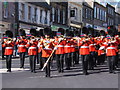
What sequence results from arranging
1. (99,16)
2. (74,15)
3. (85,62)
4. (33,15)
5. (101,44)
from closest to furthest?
(85,62) → (101,44) → (33,15) → (74,15) → (99,16)

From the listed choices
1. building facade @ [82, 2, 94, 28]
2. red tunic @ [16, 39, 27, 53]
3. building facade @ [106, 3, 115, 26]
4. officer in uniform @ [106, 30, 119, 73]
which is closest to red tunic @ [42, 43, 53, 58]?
officer in uniform @ [106, 30, 119, 73]

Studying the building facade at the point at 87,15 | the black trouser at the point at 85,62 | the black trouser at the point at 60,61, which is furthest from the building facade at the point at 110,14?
the black trouser at the point at 85,62

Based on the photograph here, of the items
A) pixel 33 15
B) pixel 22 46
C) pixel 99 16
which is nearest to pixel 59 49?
pixel 22 46

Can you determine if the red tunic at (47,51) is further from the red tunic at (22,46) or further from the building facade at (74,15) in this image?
the building facade at (74,15)

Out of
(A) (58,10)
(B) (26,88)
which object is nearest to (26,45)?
(B) (26,88)

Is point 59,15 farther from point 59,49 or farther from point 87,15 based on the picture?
point 59,49

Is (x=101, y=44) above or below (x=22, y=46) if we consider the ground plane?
above

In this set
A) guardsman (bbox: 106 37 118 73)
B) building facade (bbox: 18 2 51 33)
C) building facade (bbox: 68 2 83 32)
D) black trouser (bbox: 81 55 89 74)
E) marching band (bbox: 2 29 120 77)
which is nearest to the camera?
marching band (bbox: 2 29 120 77)

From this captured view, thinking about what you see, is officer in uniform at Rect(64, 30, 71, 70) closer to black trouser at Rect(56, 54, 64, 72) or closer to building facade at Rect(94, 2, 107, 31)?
black trouser at Rect(56, 54, 64, 72)

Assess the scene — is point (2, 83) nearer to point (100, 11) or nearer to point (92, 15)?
point (92, 15)

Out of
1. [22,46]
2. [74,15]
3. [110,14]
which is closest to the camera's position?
[22,46]

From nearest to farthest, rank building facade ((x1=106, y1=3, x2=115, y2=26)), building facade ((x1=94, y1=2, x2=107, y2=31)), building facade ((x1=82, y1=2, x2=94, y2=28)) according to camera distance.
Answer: building facade ((x1=82, y1=2, x2=94, y2=28)) → building facade ((x1=94, y1=2, x2=107, y2=31)) → building facade ((x1=106, y1=3, x2=115, y2=26))

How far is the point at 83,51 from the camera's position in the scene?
11359mm

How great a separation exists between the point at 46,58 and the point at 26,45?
9.42ft
